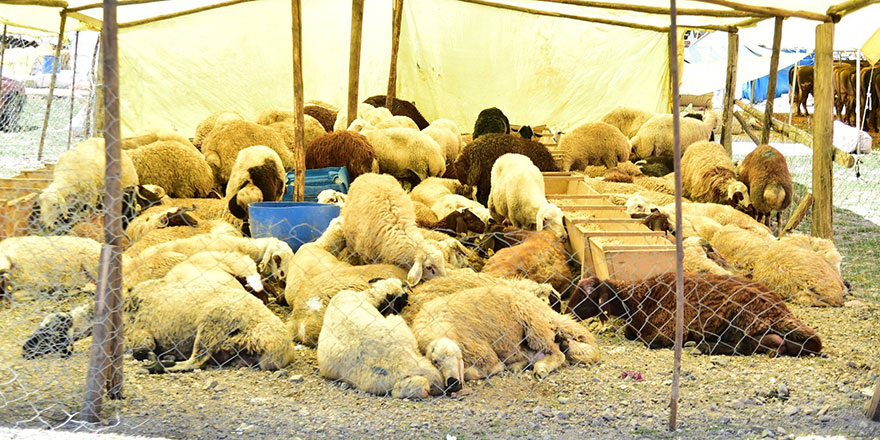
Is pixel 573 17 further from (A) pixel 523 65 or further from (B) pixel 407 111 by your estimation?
(B) pixel 407 111

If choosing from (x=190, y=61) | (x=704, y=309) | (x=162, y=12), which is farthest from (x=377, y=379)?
(x=190, y=61)

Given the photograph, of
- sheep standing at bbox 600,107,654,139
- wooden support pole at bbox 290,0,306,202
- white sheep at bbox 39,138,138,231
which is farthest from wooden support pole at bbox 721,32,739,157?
white sheep at bbox 39,138,138,231

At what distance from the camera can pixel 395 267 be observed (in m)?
5.61

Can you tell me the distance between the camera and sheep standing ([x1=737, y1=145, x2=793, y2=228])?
28.3ft

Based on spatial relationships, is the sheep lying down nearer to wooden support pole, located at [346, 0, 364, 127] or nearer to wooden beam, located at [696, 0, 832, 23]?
wooden beam, located at [696, 0, 832, 23]

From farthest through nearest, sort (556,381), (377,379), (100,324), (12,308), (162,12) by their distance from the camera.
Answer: (162,12)
(12,308)
(556,381)
(377,379)
(100,324)

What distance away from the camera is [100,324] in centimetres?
383

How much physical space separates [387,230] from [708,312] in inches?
94.8

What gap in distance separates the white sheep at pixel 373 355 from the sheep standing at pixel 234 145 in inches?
196

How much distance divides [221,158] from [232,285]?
4321mm

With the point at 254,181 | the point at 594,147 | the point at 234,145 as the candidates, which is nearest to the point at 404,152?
the point at 234,145

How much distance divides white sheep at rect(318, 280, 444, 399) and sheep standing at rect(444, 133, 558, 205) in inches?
185

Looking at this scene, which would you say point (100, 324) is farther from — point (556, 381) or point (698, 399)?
point (698, 399)

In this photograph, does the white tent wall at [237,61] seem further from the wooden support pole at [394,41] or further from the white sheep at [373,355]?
the white sheep at [373,355]
